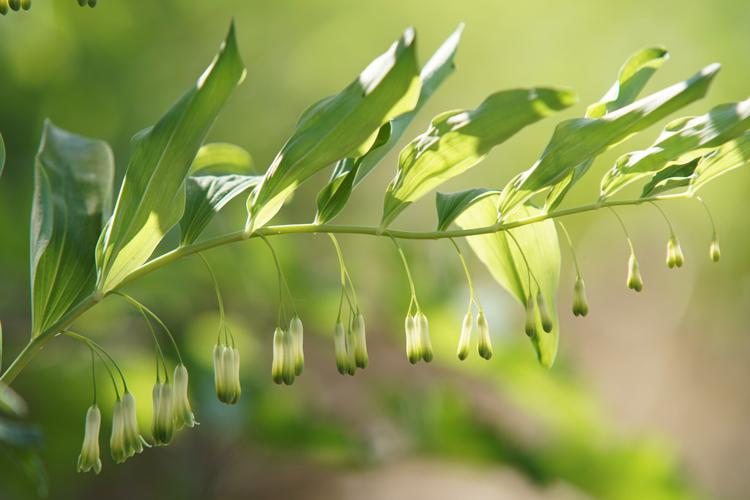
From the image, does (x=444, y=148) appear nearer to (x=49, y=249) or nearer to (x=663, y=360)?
(x=49, y=249)

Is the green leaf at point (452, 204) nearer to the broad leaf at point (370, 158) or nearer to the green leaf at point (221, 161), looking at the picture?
the broad leaf at point (370, 158)

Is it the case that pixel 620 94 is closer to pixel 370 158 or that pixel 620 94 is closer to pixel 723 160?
pixel 723 160

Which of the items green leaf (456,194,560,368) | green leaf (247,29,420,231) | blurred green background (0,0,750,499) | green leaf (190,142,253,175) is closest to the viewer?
green leaf (247,29,420,231)

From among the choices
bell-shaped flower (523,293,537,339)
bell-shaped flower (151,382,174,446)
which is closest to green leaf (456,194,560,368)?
bell-shaped flower (523,293,537,339)

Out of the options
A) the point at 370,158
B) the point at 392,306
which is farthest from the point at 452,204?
the point at 392,306

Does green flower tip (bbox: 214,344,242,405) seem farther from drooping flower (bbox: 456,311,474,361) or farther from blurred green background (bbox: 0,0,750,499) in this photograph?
blurred green background (bbox: 0,0,750,499)

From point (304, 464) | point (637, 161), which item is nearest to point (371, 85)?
point (637, 161)
